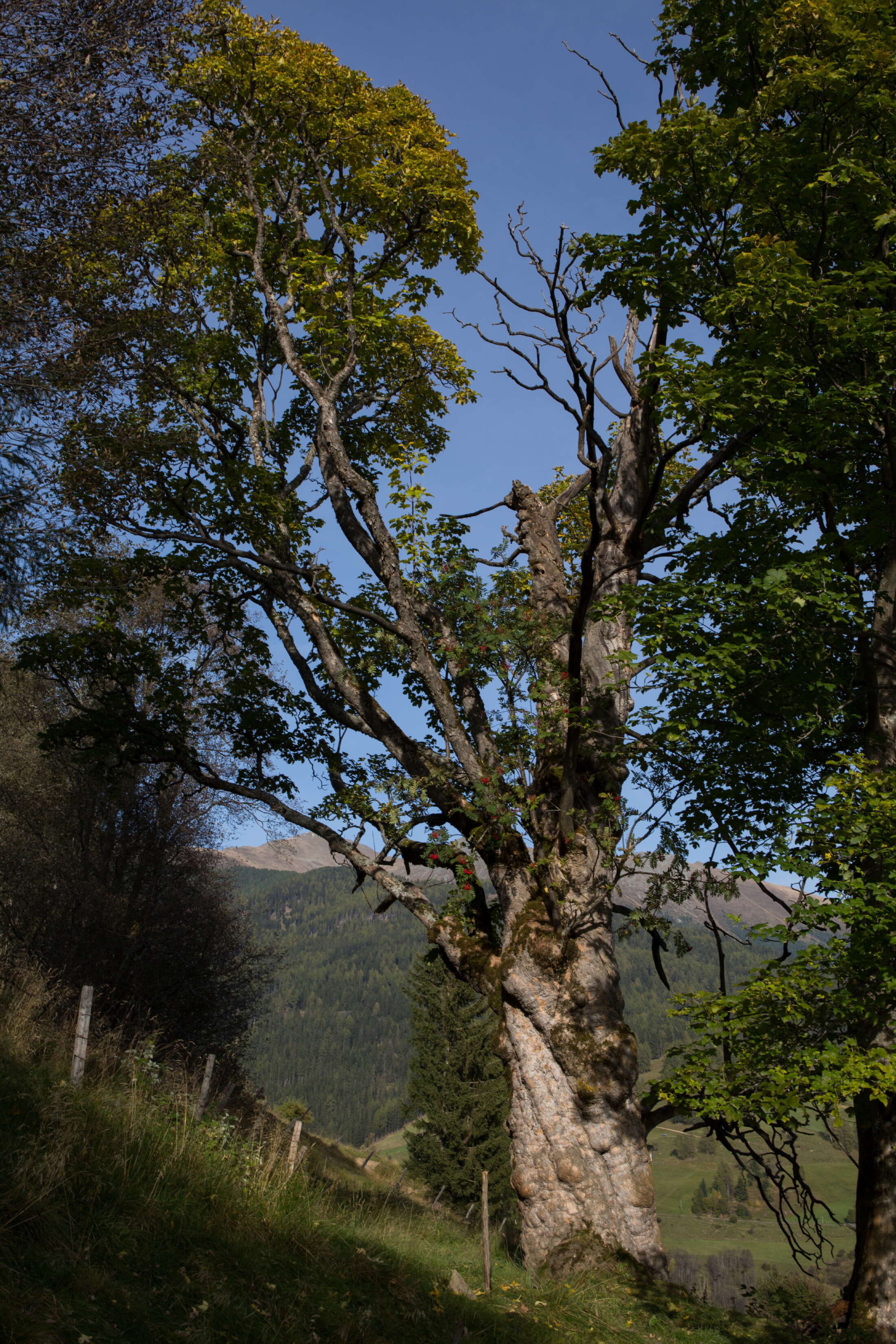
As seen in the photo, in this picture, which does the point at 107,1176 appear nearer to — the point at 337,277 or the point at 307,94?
the point at 337,277

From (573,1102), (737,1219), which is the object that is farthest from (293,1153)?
(737,1219)

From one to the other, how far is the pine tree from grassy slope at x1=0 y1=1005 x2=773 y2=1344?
2562cm

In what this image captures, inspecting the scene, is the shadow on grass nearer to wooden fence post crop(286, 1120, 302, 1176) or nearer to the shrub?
wooden fence post crop(286, 1120, 302, 1176)

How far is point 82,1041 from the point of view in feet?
21.4

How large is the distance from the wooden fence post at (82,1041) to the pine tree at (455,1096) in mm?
27457

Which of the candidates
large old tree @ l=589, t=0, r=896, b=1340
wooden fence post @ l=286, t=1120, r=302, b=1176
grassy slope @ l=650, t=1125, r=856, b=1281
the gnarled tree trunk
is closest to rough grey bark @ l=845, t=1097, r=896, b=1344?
large old tree @ l=589, t=0, r=896, b=1340

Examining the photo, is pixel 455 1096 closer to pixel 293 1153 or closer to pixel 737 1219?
pixel 293 1153

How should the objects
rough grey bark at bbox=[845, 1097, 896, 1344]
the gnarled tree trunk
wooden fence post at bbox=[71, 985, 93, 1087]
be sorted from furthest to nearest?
1. the gnarled tree trunk
2. rough grey bark at bbox=[845, 1097, 896, 1344]
3. wooden fence post at bbox=[71, 985, 93, 1087]

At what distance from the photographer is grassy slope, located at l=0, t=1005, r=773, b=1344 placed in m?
4.39

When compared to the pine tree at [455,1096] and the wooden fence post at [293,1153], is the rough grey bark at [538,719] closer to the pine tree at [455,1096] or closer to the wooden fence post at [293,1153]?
the wooden fence post at [293,1153]

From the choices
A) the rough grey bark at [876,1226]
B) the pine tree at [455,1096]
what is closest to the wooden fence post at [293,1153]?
the rough grey bark at [876,1226]

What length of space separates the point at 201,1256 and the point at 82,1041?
2074 mm

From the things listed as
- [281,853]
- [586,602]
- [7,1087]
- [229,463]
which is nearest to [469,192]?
[229,463]

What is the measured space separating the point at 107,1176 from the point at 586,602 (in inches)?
229
